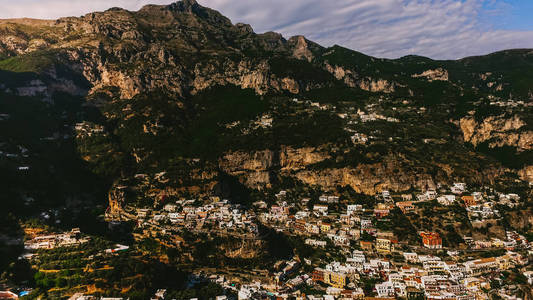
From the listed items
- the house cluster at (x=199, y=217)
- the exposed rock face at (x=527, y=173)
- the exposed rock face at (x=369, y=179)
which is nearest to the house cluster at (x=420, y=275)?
the house cluster at (x=199, y=217)

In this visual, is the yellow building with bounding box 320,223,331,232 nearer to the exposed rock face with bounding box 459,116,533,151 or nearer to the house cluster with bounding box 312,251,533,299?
the house cluster with bounding box 312,251,533,299

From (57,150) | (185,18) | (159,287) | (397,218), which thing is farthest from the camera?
(185,18)

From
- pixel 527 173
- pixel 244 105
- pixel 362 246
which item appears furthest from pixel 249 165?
pixel 527 173

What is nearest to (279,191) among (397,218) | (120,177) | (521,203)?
(397,218)

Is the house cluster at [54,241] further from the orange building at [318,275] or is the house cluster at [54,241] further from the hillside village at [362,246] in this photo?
the orange building at [318,275]

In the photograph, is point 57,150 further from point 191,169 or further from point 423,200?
point 423,200

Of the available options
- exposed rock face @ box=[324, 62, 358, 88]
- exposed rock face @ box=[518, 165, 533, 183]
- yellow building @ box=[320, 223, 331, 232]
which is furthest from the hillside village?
exposed rock face @ box=[324, 62, 358, 88]
